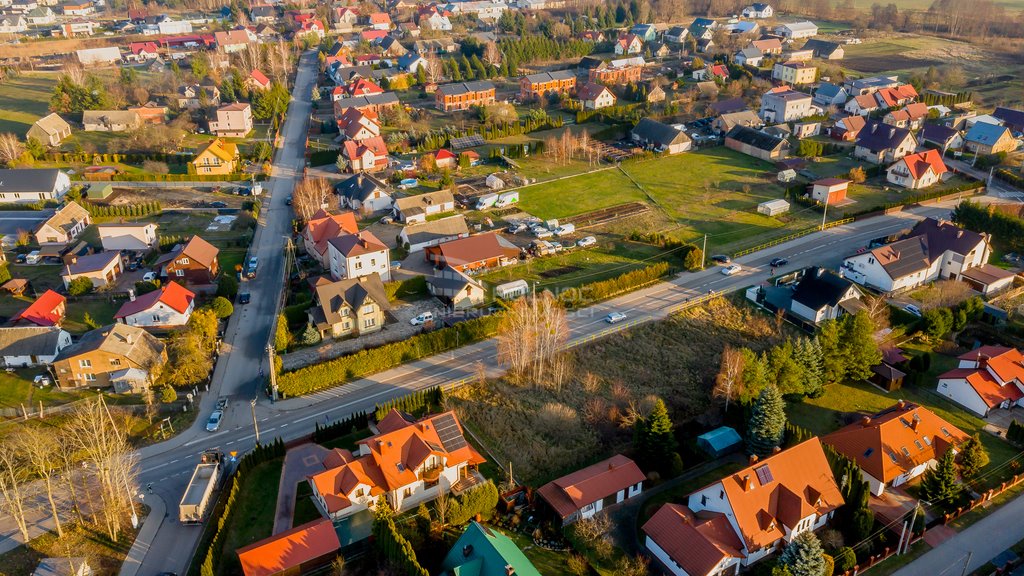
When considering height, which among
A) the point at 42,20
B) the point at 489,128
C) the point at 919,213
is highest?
the point at 42,20

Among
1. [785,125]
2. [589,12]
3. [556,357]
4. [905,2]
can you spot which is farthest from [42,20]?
[905,2]

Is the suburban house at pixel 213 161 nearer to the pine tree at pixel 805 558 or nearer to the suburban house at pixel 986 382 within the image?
the pine tree at pixel 805 558

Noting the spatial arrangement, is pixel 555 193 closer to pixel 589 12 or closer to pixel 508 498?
pixel 508 498

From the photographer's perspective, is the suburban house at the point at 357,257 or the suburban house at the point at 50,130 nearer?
the suburban house at the point at 357,257

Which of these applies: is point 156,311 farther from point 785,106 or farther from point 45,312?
point 785,106

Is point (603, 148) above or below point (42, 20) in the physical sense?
below

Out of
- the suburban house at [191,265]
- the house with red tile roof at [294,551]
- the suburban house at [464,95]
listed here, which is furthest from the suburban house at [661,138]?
the house with red tile roof at [294,551]

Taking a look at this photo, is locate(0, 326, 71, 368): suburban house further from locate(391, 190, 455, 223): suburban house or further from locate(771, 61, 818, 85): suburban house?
locate(771, 61, 818, 85): suburban house
